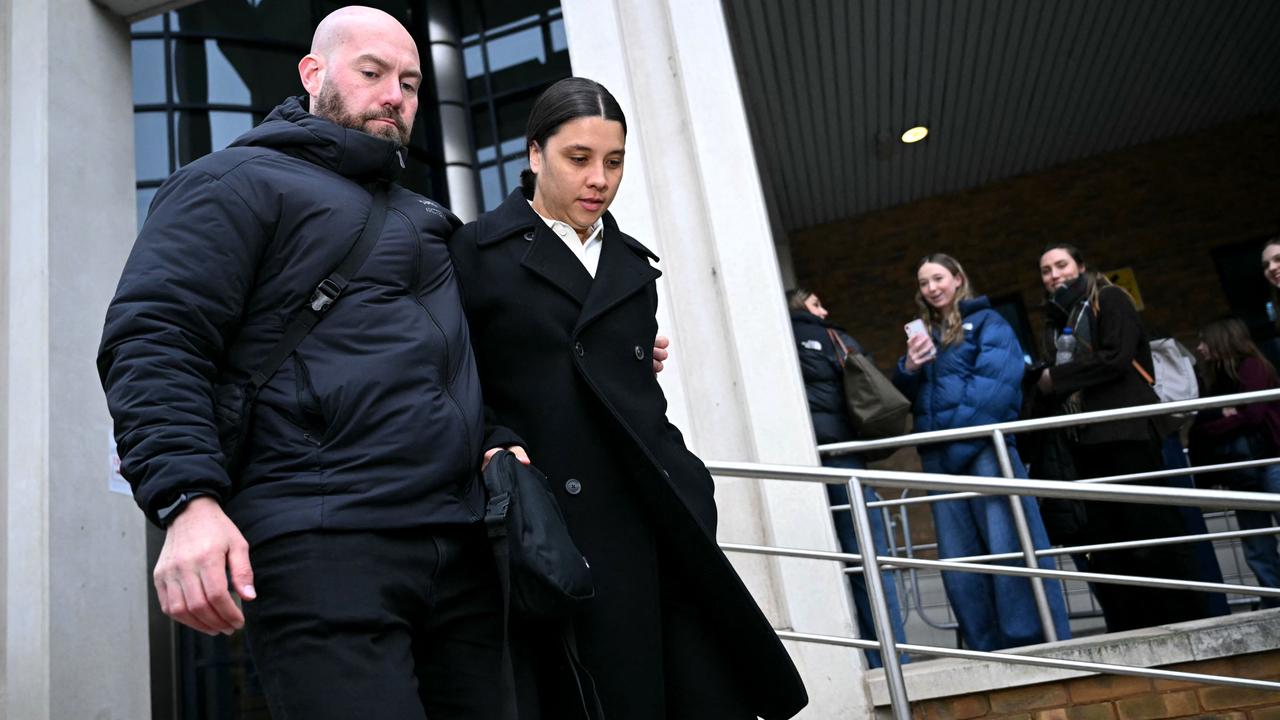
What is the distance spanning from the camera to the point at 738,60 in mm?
7562

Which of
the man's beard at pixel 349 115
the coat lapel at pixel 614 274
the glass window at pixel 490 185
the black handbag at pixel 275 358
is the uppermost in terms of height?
the glass window at pixel 490 185

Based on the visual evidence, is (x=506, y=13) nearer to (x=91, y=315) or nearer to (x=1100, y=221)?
(x=91, y=315)

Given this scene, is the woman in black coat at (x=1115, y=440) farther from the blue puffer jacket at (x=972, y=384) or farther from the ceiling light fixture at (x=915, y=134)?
the ceiling light fixture at (x=915, y=134)

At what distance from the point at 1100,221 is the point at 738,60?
210 inches

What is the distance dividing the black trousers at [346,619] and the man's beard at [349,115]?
0.76 m

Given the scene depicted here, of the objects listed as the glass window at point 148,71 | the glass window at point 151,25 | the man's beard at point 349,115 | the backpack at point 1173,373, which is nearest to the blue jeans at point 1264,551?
the backpack at point 1173,373

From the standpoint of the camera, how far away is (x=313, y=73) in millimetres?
1839

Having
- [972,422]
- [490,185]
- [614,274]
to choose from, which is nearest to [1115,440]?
[972,422]

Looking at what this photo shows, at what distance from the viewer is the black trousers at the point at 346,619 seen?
1.36m

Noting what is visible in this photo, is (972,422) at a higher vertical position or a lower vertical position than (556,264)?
lower

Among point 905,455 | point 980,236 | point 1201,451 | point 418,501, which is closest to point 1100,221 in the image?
point 980,236

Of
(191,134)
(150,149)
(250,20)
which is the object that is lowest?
(150,149)

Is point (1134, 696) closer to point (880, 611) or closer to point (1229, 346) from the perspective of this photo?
point (880, 611)

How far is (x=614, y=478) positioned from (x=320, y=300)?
0.64m
